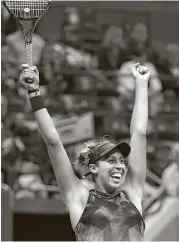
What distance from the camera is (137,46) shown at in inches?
395

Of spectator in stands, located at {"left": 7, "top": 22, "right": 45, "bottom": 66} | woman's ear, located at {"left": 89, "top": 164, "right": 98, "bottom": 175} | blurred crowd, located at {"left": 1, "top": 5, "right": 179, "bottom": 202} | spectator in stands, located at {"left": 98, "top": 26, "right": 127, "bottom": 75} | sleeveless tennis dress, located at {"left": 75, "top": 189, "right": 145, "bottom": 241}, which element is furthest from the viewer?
spectator in stands, located at {"left": 98, "top": 26, "right": 127, "bottom": 75}

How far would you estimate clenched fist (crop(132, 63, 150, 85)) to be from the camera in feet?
11.5

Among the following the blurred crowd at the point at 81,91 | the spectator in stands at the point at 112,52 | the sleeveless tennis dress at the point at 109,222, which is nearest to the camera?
the sleeveless tennis dress at the point at 109,222

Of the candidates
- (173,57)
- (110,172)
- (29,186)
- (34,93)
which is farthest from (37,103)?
(173,57)

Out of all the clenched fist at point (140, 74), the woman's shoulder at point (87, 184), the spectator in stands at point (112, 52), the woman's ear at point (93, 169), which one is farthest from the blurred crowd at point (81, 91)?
the woman's ear at point (93, 169)

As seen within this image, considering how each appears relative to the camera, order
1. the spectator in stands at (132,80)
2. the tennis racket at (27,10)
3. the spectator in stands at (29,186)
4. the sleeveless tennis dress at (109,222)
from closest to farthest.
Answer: the sleeveless tennis dress at (109,222) < the tennis racket at (27,10) < the spectator in stands at (29,186) < the spectator in stands at (132,80)

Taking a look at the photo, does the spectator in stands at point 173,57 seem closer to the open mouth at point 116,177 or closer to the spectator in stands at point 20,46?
the spectator in stands at point 20,46

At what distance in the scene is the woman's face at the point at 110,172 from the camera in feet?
10.8

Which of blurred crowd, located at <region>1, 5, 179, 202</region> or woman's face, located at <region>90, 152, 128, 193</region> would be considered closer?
woman's face, located at <region>90, 152, 128, 193</region>

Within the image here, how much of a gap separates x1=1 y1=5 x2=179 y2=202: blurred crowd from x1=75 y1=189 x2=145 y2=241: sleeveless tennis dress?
19.4 ft

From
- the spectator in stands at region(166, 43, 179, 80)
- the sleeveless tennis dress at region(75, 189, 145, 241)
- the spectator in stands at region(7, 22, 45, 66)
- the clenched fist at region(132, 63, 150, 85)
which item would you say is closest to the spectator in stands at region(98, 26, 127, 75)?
the spectator in stands at region(166, 43, 179, 80)

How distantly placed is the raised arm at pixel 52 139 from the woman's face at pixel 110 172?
4.1 inches

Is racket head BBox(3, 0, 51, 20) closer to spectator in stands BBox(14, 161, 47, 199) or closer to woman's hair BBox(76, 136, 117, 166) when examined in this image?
woman's hair BBox(76, 136, 117, 166)

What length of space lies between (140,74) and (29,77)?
584 mm
